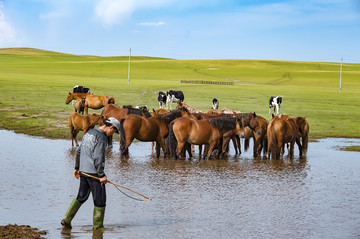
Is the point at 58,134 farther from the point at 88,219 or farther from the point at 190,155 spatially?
the point at 88,219

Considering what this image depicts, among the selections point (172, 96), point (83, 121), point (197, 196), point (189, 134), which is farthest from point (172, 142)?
point (172, 96)

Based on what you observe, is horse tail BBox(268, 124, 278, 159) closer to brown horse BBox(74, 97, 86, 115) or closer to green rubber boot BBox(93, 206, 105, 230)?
green rubber boot BBox(93, 206, 105, 230)

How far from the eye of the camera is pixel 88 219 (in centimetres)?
950

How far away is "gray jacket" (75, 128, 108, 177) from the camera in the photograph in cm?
853

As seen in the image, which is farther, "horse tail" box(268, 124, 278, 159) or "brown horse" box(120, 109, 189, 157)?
"horse tail" box(268, 124, 278, 159)

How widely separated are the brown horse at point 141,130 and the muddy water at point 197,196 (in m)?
0.64

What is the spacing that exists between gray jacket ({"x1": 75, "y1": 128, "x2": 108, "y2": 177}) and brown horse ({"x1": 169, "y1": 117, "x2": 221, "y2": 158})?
27.1ft

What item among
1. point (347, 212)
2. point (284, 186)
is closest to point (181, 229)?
point (347, 212)

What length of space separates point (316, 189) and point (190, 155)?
6061 mm

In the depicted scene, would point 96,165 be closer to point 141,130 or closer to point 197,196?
point 197,196

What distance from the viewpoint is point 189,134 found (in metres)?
17.0

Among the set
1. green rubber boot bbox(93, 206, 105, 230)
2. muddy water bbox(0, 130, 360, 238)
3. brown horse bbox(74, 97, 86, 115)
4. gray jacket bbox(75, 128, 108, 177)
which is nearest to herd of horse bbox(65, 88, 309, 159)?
muddy water bbox(0, 130, 360, 238)

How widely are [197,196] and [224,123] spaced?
638 cm

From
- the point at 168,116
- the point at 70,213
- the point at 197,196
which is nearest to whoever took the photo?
the point at 70,213
